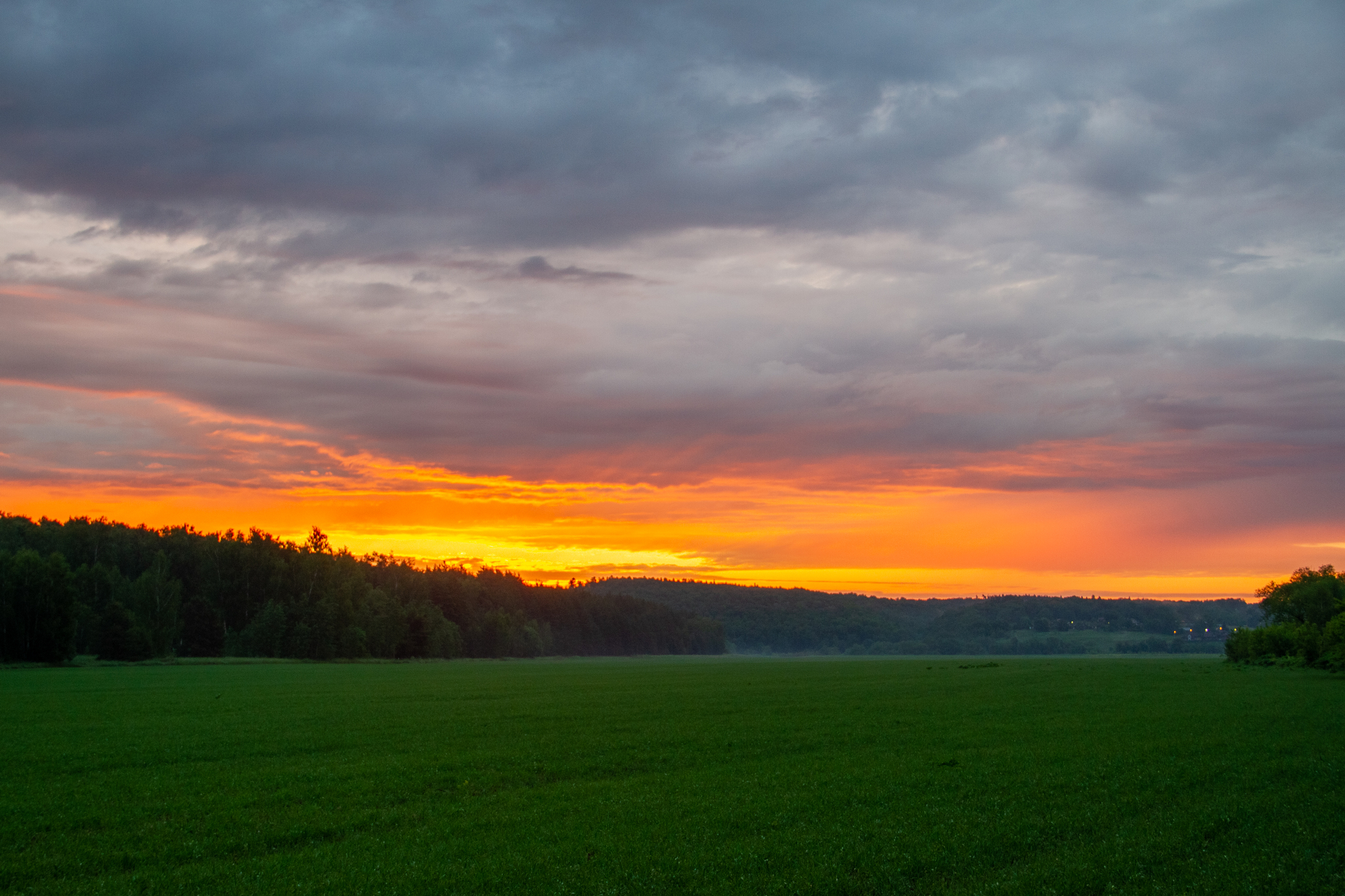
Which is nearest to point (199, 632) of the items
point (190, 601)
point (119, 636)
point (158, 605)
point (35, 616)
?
point (190, 601)

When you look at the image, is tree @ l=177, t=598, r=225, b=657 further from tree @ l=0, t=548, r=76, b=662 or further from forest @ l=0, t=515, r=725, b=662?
tree @ l=0, t=548, r=76, b=662

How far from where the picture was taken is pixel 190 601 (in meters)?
136

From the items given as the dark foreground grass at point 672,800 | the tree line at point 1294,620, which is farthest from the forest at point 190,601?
the tree line at point 1294,620

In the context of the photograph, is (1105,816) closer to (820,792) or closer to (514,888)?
(820,792)

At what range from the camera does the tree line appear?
321 ft

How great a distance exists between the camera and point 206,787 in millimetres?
23016

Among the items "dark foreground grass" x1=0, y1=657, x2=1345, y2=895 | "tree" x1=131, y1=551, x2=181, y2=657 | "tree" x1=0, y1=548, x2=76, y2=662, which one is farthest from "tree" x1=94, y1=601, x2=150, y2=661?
"dark foreground grass" x1=0, y1=657, x2=1345, y2=895

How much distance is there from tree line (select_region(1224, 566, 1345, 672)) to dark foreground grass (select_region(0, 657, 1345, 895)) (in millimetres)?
67303

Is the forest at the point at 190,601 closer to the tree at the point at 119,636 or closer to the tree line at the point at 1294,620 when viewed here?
the tree at the point at 119,636

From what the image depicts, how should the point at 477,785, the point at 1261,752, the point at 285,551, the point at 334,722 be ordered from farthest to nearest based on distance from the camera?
the point at 285,551 → the point at 334,722 → the point at 1261,752 → the point at 477,785

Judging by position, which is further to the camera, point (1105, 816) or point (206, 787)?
point (206, 787)

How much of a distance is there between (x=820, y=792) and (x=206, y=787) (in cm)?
1595

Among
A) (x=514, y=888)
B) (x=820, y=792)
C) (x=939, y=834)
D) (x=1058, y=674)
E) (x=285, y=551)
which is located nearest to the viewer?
(x=514, y=888)

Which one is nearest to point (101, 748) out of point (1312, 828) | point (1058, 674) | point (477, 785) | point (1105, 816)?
point (477, 785)
